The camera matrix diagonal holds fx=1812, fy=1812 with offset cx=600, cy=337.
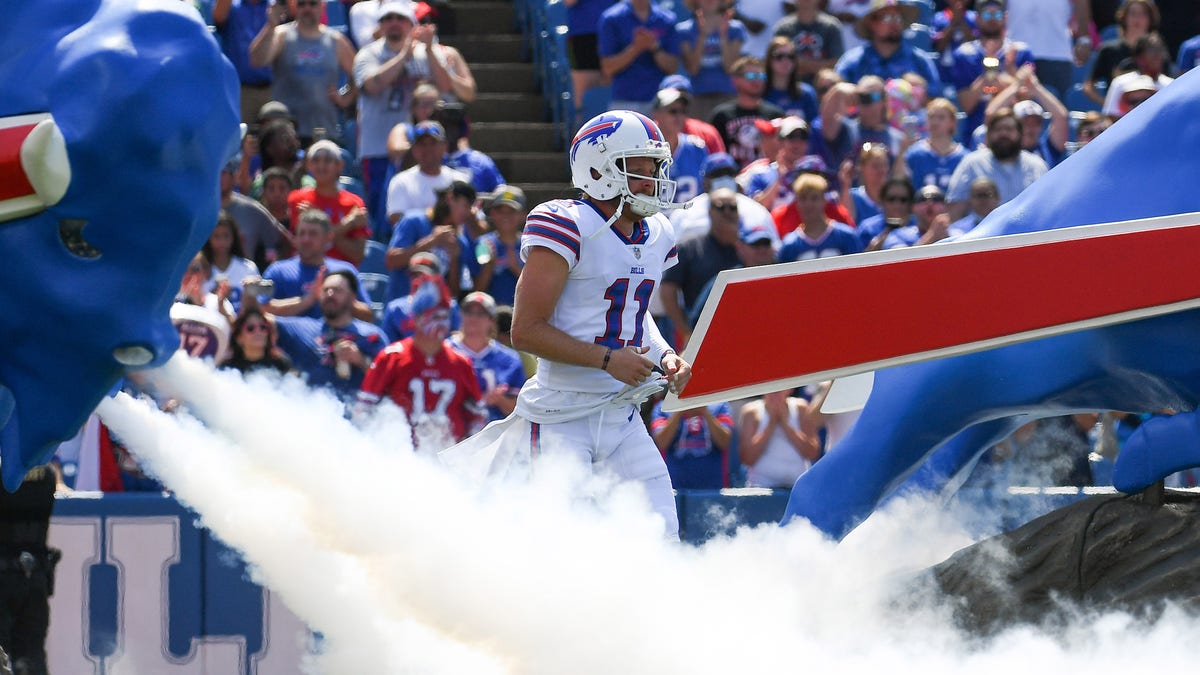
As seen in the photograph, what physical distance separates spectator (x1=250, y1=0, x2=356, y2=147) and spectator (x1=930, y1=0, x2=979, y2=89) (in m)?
4.48

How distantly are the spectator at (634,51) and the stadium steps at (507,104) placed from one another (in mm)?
854

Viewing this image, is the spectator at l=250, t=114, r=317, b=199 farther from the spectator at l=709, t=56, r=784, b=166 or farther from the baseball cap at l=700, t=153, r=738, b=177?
the spectator at l=709, t=56, r=784, b=166

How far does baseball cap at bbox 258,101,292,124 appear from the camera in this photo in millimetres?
11125

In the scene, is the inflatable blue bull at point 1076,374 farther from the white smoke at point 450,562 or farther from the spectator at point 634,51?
the spectator at point 634,51

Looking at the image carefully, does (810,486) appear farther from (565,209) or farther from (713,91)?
(713,91)

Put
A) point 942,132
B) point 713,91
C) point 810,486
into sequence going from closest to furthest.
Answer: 1. point 810,486
2. point 942,132
3. point 713,91

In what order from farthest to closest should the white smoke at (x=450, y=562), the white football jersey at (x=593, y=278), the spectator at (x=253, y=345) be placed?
the spectator at (x=253, y=345) → the white football jersey at (x=593, y=278) → the white smoke at (x=450, y=562)

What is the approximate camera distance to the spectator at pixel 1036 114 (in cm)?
1166

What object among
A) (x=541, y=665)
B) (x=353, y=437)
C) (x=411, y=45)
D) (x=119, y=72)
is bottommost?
(x=411, y=45)

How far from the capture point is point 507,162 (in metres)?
12.6

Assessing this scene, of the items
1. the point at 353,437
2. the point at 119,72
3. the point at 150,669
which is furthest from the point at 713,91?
the point at 119,72

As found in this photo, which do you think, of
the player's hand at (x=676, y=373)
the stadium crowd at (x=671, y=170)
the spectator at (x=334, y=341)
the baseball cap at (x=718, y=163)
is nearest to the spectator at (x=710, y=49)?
the stadium crowd at (x=671, y=170)

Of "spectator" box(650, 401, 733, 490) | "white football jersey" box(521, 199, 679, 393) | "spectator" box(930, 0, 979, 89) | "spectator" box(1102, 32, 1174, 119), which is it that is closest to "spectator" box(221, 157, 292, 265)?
"spectator" box(650, 401, 733, 490)

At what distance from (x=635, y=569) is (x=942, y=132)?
637cm
